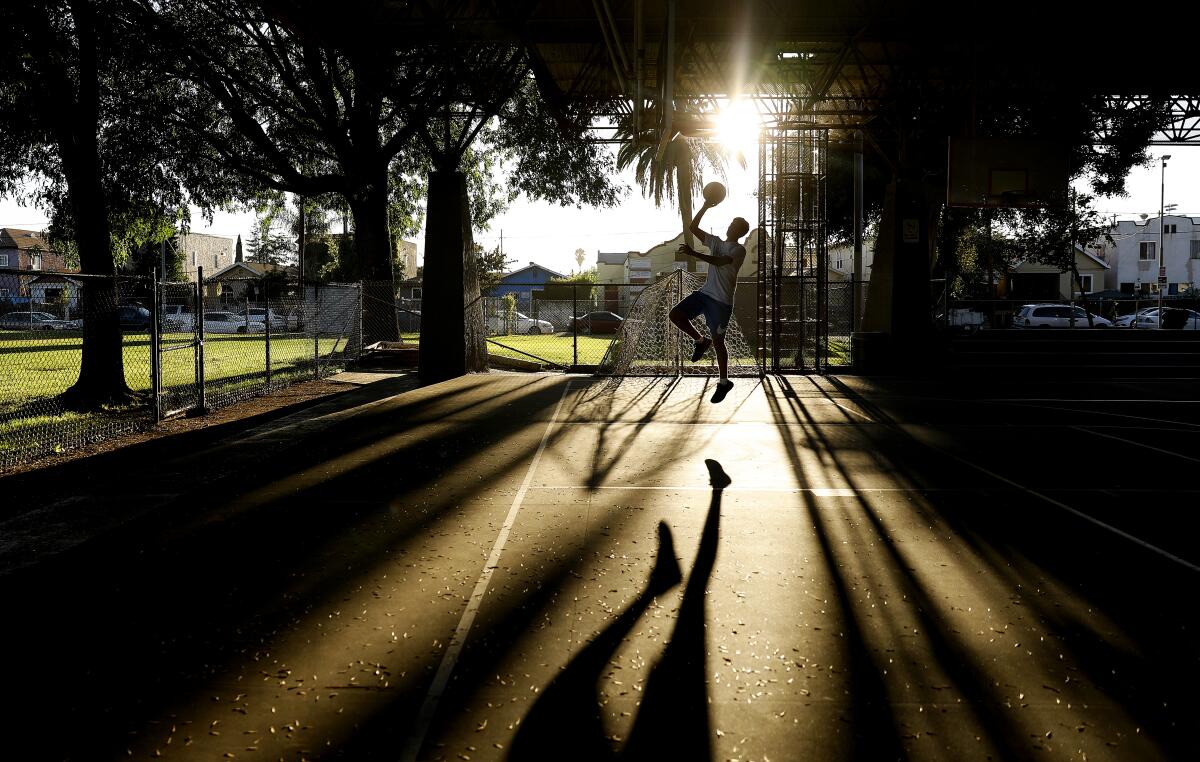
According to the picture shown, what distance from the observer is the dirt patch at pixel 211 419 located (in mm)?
8755

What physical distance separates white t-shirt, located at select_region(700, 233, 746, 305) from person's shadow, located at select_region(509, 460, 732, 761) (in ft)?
21.7

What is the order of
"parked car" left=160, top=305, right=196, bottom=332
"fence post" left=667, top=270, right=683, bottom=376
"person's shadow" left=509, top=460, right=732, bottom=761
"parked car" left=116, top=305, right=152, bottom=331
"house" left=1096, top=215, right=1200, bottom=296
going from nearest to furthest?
"person's shadow" left=509, top=460, right=732, bottom=761 → "parked car" left=160, top=305, right=196, bottom=332 → "parked car" left=116, top=305, right=152, bottom=331 → "fence post" left=667, top=270, right=683, bottom=376 → "house" left=1096, top=215, right=1200, bottom=296

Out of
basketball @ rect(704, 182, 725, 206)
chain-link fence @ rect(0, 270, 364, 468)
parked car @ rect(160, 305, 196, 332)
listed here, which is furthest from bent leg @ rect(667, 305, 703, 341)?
parked car @ rect(160, 305, 196, 332)

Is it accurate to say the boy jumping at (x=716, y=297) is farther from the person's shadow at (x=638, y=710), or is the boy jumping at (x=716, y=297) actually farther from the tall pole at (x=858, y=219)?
the tall pole at (x=858, y=219)

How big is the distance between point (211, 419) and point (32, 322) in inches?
103

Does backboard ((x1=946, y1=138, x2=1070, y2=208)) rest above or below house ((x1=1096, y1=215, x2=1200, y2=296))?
below

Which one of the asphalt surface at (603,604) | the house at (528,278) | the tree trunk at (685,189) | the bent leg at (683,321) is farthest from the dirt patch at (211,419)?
the house at (528,278)

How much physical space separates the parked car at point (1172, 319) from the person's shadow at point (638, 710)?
3398 centimetres

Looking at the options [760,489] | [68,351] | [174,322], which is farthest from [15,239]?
[760,489]

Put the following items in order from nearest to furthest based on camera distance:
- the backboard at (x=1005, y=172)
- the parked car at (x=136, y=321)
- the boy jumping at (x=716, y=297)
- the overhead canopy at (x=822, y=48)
Result: the boy jumping at (x=716, y=297)
the overhead canopy at (x=822, y=48)
the parked car at (x=136, y=321)
the backboard at (x=1005, y=172)

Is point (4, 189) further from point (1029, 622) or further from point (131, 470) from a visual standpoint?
point (1029, 622)

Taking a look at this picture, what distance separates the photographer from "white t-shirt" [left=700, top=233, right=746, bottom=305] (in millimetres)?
10344

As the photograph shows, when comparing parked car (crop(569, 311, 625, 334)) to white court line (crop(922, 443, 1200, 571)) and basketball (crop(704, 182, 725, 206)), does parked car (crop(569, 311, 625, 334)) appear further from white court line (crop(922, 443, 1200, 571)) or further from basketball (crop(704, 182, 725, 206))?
white court line (crop(922, 443, 1200, 571))

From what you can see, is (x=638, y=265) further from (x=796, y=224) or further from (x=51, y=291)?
(x=51, y=291)
